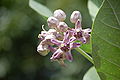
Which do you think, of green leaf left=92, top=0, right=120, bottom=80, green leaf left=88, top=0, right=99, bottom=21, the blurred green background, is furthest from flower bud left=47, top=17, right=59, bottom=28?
the blurred green background

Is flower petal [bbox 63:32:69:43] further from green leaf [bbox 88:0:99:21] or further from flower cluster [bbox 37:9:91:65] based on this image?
green leaf [bbox 88:0:99:21]

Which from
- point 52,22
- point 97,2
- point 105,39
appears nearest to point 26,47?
point 97,2

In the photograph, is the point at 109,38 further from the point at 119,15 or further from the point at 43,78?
the point at 43,78

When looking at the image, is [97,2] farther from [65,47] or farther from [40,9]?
[65,47]

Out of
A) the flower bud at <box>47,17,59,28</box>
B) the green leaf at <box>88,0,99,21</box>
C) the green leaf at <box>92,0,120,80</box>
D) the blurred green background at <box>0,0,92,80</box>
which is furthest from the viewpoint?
the blurred green background at <box>0,0,92,80</box>

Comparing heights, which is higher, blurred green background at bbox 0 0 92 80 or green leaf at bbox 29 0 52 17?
green leaf at bbox 29 0 52 17

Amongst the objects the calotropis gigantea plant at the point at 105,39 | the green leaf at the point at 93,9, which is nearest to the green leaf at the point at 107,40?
the calotropis gigantea plant at the point at 105,39
